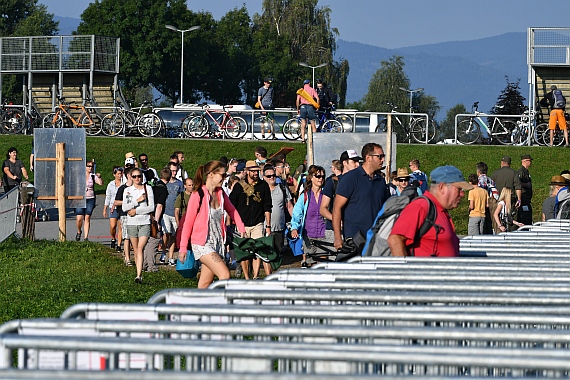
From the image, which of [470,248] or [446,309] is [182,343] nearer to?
[446,309]

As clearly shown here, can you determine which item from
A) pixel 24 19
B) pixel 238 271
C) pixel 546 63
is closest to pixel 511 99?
pixel 546 63

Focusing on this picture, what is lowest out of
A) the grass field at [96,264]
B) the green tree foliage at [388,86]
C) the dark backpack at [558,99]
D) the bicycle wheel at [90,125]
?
the grass field at [96,264]

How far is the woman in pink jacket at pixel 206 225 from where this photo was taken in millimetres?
11133

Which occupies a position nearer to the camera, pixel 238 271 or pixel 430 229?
pixel 430 229

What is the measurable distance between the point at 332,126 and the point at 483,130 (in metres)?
5.16

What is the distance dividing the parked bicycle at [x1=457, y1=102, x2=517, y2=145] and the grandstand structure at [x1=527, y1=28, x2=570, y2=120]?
2333mm

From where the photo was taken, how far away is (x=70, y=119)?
3941cm

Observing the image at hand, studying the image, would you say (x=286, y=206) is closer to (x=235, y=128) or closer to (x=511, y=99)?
(x=235, y=128)

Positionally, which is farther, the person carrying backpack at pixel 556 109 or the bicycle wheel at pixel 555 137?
the bicycle wheel at pixel 555 137

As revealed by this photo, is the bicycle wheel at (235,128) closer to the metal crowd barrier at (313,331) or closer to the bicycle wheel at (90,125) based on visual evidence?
the bicycle wheel at (90,125)

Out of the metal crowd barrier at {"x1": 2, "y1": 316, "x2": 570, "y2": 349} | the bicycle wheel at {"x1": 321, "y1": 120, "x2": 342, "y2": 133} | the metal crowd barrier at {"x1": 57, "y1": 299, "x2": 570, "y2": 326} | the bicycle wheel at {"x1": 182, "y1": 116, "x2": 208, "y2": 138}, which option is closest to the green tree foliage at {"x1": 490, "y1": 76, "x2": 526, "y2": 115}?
the bicycle wheel at {"x1": 182, "y1": 116, "x2": 208, "y2": 138}

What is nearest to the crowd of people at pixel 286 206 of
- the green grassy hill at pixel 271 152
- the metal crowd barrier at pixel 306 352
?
the metal crowd barrier at pixel 306 352

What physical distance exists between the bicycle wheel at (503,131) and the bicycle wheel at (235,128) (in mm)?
8283

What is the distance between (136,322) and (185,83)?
79.5 meters
